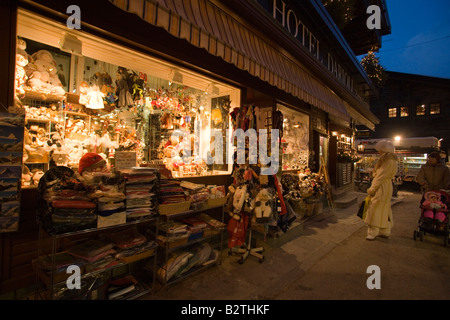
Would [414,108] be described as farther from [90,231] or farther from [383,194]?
[90,231]

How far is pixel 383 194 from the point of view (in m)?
5.56

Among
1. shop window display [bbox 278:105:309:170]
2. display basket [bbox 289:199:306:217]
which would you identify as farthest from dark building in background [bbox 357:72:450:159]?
display basket [bbox 289:199:306:217]

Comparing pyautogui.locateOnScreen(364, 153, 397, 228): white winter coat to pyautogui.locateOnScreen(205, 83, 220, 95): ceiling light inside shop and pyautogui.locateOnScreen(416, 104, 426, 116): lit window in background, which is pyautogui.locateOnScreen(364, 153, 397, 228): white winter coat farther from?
pyautogui.locateOnScreen(416, 104, 426, 116): lit window in background

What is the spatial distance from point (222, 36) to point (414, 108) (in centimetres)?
2705

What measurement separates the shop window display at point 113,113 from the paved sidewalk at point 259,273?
2.09m

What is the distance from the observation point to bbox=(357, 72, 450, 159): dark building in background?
2056 centimetres

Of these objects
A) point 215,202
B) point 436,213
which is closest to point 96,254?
point 215,202

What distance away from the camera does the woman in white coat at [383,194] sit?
218 inches

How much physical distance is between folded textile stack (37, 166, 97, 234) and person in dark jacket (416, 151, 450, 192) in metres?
7.86

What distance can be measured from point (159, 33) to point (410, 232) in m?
8.25

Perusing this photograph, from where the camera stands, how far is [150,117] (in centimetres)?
575

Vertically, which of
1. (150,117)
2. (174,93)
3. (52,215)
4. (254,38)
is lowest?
(52,215)
